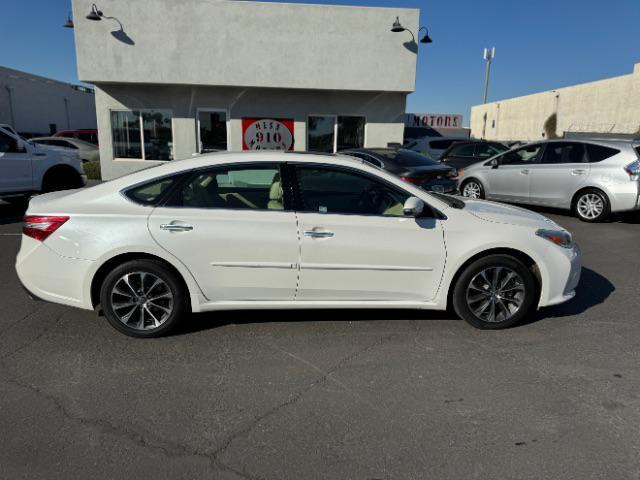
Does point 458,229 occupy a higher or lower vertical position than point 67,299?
higher

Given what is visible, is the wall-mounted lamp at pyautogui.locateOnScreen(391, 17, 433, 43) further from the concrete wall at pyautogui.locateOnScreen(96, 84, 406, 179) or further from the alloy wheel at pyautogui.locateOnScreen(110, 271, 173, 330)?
the alloy wheel at pyautogui.locateOnScreen(110, 271, 173, 330)

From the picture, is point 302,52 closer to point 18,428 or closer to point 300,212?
point 300,212

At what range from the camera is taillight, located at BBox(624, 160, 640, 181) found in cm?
813

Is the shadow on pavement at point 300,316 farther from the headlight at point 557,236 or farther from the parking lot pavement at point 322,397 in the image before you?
the headlight at point 557,236

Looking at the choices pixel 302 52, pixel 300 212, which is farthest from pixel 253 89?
pixel 300 212

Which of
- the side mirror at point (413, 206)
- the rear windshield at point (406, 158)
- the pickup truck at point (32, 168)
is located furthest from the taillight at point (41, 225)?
the pickup truck at point (32, 168)

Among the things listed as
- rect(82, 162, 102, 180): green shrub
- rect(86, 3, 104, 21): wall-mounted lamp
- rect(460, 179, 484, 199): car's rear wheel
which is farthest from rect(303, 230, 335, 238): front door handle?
rect(82, 162, 102, 180): green shrub

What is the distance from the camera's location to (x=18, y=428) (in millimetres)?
2592

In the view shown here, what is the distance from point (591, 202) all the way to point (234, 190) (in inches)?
306

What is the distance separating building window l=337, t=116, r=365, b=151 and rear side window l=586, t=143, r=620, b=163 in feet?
23.5

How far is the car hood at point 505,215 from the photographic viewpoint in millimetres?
Answer: 3900

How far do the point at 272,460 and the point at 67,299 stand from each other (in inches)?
90.5

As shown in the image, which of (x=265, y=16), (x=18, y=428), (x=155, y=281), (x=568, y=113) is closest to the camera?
(x=18, y=428)

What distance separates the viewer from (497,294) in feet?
12.8
